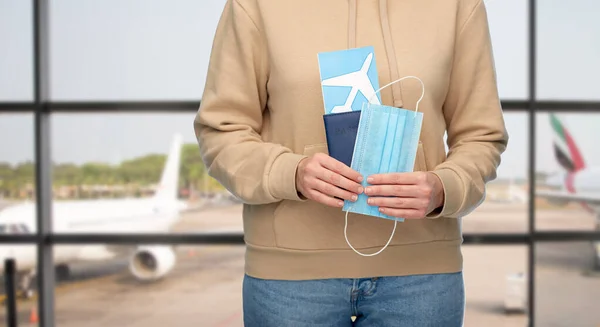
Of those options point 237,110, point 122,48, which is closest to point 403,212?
point 237,110

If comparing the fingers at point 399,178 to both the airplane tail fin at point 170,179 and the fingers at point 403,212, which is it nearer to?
the fingers at point 403,212

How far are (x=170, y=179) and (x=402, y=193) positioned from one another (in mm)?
1912

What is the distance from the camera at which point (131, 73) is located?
8.78ft

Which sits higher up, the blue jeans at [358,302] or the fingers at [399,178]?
the fingers at [399,178]

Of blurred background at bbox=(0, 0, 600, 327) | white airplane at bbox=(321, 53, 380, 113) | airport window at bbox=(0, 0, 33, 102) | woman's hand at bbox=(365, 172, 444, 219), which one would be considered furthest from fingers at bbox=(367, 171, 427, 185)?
airport window at bbox=(0, 0, 33, 102)

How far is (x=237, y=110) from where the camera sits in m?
1.14

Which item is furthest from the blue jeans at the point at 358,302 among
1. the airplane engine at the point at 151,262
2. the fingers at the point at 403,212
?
the airplane engine at the point at 151,262

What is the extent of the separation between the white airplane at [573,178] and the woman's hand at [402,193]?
5.91 ft

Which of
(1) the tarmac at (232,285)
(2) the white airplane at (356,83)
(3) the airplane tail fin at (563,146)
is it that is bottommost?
(1) the tarmac at (232,285)

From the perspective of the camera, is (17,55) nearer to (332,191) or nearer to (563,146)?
(332,191)

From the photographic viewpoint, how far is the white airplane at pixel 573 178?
8.51ft

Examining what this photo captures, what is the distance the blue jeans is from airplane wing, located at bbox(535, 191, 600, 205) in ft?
5.48

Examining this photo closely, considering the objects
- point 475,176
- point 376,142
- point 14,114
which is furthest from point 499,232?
point 14,114

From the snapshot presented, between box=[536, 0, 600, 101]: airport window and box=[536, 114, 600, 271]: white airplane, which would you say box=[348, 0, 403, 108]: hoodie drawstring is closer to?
box=[536, 0, 600, 101]: airport window
